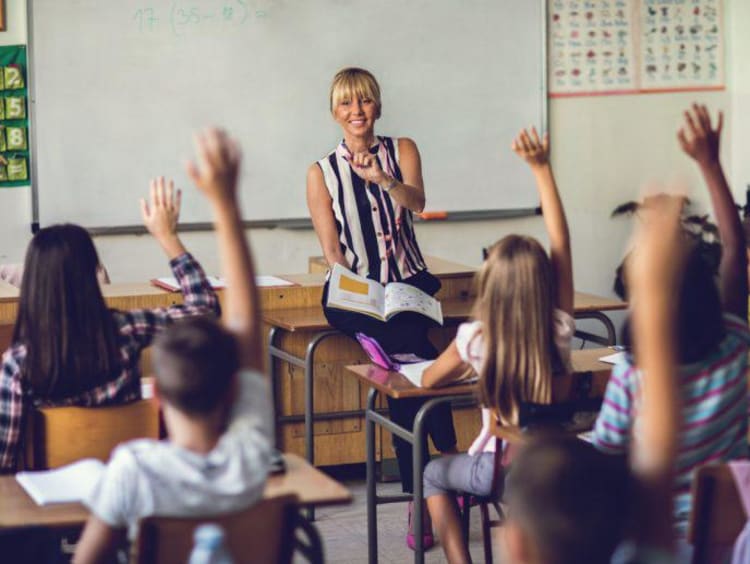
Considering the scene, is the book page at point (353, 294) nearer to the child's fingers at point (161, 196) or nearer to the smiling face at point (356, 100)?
the smiling face at point (356, 100)

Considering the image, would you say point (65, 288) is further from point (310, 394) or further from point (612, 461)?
point (310, 394)

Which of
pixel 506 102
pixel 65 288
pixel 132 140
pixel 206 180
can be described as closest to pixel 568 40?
pixel 506 102

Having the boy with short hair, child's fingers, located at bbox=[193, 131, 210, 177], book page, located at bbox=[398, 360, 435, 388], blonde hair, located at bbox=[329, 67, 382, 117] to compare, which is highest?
blonde hair, located at bbox=[329, 67, 382, 117]

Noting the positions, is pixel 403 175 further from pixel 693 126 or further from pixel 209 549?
pixel 209 549

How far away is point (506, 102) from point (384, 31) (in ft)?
2.45

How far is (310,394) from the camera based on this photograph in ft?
14.7

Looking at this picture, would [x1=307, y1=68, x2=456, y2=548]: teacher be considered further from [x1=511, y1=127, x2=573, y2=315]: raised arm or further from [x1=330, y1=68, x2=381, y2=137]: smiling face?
[x1=511, y1=127, x2=573, y2=315]: raised arm

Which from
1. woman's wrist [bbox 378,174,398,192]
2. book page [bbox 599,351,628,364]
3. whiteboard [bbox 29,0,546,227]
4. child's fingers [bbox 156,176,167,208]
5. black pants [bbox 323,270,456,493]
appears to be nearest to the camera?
child's fingers [bbox 156,176,167,208]

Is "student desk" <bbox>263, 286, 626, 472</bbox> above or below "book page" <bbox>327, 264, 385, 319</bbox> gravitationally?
below

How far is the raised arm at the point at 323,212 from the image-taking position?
4434 mm

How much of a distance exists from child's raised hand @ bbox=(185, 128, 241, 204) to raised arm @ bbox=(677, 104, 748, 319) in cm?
109

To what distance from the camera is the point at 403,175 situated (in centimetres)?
443

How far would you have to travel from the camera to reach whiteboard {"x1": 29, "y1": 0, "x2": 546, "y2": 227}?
5734mm

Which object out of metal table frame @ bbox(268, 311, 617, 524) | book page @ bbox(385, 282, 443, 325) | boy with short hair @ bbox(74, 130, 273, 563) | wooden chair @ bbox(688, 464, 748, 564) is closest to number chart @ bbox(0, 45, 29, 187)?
metal table frame @ bbox(268, 311, 617, 524)
